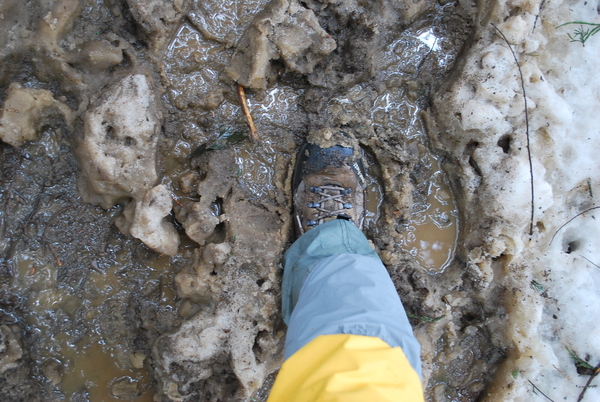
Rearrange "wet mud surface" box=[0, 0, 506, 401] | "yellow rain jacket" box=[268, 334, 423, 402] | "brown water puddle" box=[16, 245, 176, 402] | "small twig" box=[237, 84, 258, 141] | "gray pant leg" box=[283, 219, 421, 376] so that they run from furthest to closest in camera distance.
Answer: "small twig" box=[237, 84, 258, 141] < "brown water puddle" box=[16, 245, 176, 402] < "wet mud surface" box=[0, 0, 506, 401] < "gray pant leg" box=[283, 219, 421, 376] < "yellow rain jacket" box=[268, 334, 423, 402]

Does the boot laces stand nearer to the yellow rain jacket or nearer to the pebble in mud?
the yellow rain jacket

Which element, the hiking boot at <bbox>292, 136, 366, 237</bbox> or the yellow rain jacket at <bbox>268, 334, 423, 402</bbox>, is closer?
the yellow rain jacket at <bbox>268, 334, 423, 402</bbox>

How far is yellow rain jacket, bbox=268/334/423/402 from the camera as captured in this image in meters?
1.57

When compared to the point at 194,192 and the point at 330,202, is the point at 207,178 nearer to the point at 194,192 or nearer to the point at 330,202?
the point at 194,192

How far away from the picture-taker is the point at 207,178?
2.76 metres

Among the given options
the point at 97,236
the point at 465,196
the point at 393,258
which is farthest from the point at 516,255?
the point at 97,236

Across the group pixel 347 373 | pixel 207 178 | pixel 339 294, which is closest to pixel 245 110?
pixel 207 178

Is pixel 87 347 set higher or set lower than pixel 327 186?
lower

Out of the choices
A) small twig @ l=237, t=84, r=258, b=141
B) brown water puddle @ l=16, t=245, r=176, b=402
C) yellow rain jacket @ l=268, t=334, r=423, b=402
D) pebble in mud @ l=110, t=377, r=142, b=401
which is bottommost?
pebble in mud @ l=110, t=377, r=142, b=401

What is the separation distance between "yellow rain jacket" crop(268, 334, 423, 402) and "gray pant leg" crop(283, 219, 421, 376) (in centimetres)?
7

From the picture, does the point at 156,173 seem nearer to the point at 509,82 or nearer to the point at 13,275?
the point at 13,275

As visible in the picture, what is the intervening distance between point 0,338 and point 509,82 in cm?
370

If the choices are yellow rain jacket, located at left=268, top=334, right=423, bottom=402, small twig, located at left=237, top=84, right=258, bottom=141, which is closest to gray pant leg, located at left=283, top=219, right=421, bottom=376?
yellow rain jacket, located at left=268, top=334, right=423, bottom=402

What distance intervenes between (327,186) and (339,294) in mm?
1069
